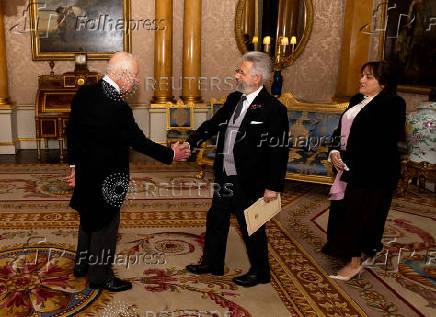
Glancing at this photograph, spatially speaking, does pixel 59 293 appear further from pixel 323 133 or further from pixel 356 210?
pixel 323 133

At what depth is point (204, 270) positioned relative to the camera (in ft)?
10.5

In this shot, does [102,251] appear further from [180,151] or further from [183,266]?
[180,151]

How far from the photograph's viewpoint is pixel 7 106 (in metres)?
7.42

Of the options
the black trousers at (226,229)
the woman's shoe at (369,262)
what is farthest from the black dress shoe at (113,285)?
the woman's shoe at (369,262)

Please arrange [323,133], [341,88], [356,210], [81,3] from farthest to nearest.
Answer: [341,88] < [81,3] < [323,133] < [356,210]

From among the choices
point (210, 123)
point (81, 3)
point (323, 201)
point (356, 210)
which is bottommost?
point (323, 201)

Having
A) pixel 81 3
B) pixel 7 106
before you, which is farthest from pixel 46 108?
pixel 81 3

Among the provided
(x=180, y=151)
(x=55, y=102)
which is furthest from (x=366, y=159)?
(x=55, y=102)

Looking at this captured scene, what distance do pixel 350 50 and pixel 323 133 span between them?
8.92ft

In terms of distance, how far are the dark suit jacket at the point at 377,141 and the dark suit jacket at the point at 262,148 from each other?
1.73 feet

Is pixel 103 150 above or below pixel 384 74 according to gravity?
below

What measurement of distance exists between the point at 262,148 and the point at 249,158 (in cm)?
11

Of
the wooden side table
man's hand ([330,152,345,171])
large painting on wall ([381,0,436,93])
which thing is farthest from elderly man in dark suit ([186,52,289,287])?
large painting on wall ([381,0,436,93])

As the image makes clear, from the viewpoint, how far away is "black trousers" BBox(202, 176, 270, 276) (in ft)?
9.68
